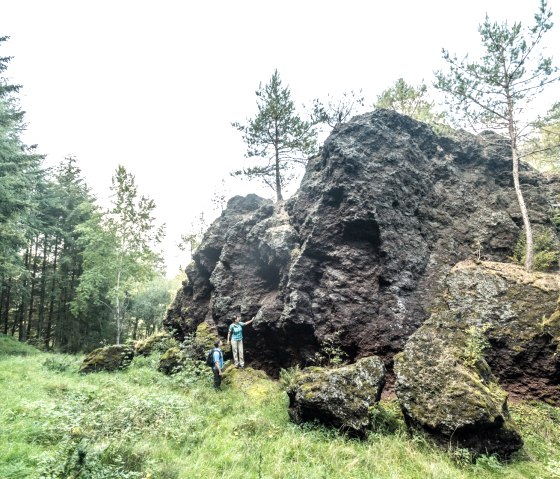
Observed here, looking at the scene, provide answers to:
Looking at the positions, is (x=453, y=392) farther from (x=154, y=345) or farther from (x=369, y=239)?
(x=154, y=345)

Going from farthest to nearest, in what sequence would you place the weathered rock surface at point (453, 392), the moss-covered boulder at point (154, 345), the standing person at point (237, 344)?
the moss-covered boulder at point (154, 345) < the standing person at point (237, 344) < the weathered rock surface at point (453, 392)

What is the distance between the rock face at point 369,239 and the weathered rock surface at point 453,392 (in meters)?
2.91

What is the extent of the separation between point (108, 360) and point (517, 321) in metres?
16.8

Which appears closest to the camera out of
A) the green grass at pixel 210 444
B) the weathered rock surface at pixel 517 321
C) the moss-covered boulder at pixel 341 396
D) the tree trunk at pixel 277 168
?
the green grass at pixel 210 444

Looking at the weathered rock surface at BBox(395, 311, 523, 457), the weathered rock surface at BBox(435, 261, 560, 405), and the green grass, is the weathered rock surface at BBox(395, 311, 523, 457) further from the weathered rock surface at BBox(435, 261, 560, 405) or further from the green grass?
the weathered rock surface at BBox(435, 261, 560, 405)

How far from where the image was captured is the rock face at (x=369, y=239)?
12.2 meters

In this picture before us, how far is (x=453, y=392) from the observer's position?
22.5ft

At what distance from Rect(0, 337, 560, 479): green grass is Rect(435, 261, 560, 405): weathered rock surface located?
915 millimetres

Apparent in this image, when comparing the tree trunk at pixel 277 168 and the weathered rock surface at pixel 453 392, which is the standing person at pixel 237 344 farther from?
the tree trunk at pixel 277 168

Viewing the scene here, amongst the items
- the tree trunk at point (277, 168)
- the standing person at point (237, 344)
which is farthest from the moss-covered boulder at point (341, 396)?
the tree trunk at point (277, 168)

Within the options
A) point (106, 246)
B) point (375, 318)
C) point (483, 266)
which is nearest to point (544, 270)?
point (483, 266)

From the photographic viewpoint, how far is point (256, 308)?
50.9 ft

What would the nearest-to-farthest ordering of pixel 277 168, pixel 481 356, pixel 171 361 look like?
pixel 481 356 < pixel 171 361 < pixel 277 168

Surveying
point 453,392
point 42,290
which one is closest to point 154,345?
point 42,290
